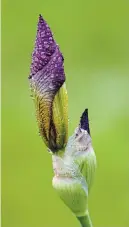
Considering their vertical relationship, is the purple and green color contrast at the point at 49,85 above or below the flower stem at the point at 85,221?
above

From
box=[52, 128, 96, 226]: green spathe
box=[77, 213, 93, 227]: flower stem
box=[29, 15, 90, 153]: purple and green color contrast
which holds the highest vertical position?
box=[29, 15, 90, 153]: purple and green color contrast

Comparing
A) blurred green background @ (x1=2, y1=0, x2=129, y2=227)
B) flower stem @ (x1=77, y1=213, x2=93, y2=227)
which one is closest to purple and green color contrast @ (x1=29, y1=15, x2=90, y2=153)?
flower stem @ (x1=77, y1=213, x2=93, y2=227)

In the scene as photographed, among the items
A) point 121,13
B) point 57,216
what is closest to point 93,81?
point 121,13

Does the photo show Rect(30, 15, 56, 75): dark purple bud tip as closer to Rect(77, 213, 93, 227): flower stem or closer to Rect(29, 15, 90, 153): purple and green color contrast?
Rect(29, 15, 90, 153): purple and green color contrast

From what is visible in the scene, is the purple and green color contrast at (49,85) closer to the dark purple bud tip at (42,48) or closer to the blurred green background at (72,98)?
the dark purple bud tip at (42,48)

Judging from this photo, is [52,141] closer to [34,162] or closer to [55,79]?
[55,79]

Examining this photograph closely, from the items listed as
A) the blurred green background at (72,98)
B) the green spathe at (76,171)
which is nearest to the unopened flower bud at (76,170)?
the green spathe at (76,171)

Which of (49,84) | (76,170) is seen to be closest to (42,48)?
(49,84)
